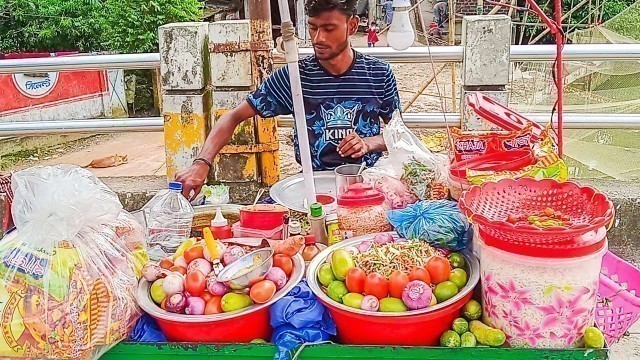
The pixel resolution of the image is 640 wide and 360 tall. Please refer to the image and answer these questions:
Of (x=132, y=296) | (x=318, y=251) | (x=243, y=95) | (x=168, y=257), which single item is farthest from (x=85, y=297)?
(x=243, y=95)

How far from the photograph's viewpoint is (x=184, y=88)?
3.40 metres

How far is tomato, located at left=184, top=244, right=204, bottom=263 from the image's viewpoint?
1706 millimetres

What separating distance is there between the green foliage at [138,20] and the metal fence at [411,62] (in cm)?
754

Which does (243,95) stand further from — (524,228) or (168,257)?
(524,228)

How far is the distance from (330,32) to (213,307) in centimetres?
147

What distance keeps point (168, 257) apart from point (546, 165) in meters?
1.15

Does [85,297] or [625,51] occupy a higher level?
[625,51]

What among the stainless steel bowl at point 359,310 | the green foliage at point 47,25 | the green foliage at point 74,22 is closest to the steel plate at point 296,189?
the stainless steel bowl at point 359,310

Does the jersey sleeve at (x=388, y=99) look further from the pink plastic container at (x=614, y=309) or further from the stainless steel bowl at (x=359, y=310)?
the pink plastic container at (x=614, y=309)

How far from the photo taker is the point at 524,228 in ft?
4.61

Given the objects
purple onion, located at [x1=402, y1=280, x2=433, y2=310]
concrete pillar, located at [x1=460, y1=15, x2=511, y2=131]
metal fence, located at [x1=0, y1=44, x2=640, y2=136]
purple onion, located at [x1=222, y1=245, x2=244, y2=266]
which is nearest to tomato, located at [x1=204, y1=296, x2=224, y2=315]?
purple onion, located at [x1=222, y1=245, x2=244, y2=266]

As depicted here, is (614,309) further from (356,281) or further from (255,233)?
(255,233)

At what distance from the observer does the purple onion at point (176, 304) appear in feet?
5.12

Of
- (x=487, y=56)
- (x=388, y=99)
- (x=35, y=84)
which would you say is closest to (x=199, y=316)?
(x=388, y=99)
